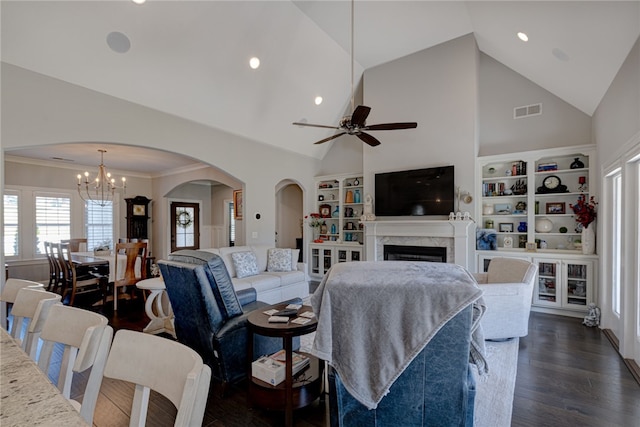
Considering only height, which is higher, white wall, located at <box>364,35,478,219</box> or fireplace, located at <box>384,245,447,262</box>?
white wall, located at <box>364,35,478,219</box>

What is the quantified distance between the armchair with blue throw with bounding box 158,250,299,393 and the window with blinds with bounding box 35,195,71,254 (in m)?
6.21

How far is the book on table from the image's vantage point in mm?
2258

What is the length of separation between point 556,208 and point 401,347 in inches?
191

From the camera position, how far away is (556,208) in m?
5.02

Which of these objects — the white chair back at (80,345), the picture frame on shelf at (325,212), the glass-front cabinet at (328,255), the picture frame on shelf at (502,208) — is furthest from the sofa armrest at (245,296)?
the picture frame on shelf at (502,208)

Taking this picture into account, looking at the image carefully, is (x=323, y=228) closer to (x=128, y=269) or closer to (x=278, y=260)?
(x=278, y=260)

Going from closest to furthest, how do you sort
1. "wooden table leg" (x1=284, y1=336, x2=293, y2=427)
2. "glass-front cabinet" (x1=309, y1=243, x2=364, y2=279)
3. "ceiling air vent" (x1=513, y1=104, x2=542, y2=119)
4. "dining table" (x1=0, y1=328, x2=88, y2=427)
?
"dining table" (x1=0, y1=328, x2=88, y2=427) → "wooden table leg" (x1=284, y1=336, x2=293, y2=427) → "ceiling air vent" (x1=513, y1=104, x2=542, y2=119) → "glass-front cabinet" (x1=309, y1=243, x2=364, y2=279)

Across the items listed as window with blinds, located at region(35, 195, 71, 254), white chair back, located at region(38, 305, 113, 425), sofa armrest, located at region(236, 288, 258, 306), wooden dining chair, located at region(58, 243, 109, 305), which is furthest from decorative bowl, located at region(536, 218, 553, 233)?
window with blinds, located at region(35, 195, 71, 254)

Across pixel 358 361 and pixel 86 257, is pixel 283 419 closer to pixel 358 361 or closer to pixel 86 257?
pixel 358 361

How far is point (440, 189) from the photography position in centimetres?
554

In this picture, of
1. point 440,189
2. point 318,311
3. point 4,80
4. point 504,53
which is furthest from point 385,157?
point 4,80

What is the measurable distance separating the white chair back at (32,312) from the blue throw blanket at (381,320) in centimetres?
138

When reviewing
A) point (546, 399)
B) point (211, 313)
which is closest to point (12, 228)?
point (211, 313)

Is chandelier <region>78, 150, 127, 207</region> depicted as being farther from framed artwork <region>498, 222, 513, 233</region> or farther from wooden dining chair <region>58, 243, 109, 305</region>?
framed artwork <region>498, 222, 513, 233</region>
